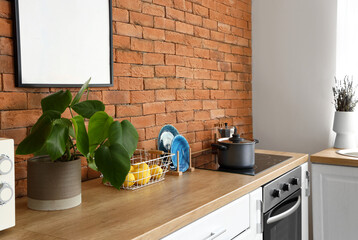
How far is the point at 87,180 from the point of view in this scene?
1770mm

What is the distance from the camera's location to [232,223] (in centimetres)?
155

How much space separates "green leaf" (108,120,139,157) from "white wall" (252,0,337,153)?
2.16 meters

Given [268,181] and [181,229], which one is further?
[268,181]

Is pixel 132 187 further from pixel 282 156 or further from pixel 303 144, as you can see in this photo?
pixel 303 144

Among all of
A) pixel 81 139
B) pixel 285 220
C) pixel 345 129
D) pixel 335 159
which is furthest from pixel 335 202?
pixel 81 139

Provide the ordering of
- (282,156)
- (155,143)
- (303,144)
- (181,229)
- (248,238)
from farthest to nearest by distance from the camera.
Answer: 1. (303,144)
2. (282,156)
3. (155,143)
4. (248,238)
5. (181,229)

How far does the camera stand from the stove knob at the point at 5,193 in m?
1.05

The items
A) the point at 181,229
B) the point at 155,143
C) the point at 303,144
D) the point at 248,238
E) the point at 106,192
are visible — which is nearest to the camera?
the point at 181,229

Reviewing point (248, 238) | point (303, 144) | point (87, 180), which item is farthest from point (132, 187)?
point (303, 144)

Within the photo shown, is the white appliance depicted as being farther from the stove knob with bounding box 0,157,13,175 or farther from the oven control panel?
Result: the oven control panel

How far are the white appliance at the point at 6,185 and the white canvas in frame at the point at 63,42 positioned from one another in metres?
0.45

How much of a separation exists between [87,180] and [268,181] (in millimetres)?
887

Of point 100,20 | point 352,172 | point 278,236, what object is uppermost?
point 100,20

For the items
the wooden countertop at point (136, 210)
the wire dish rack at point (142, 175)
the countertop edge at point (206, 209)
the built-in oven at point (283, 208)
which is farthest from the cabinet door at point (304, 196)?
the wire dish rack at point (142, 175)
